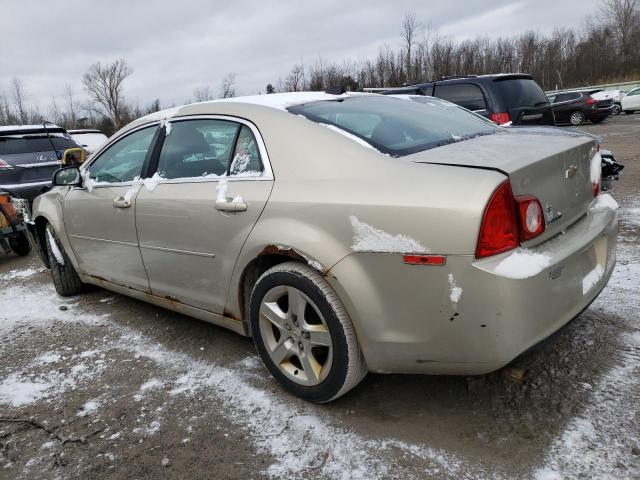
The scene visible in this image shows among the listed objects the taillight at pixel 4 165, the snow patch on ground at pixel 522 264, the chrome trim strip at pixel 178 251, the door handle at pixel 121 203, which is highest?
the taillight at pixel 4 165

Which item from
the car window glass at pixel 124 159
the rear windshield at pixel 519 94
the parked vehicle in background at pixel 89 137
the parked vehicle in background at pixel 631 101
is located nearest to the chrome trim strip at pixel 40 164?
the car window glass at pixel 124 159

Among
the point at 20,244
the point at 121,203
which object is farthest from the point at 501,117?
the point at 20,244

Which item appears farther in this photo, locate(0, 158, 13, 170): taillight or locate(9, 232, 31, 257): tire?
locate(0, 158, 13, 170): taillight

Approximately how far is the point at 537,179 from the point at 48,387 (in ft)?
9.50

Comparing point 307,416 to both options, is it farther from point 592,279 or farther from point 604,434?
point 592,279

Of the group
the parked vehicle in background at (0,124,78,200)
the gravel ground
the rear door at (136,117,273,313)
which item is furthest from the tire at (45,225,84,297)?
the parked vehicle in background at (0,124,78,200)

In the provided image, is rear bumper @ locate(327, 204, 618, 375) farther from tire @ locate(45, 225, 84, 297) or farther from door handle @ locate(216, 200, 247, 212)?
tire @ locate(45, 225, 84, 297)

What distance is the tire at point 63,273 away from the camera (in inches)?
174

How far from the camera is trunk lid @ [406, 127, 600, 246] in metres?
2.04

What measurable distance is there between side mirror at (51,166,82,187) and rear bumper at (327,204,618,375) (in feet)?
8.75

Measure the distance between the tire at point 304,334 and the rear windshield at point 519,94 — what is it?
6063 millimetres

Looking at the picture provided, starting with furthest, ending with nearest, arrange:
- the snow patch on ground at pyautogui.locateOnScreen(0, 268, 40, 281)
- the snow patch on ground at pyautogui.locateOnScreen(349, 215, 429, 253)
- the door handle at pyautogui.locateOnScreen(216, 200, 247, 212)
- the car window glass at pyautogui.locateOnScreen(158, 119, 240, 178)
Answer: the snow patch on ground at pyautogui.locateOnScreen(0, 268, 40, 281)
the car window glass at pyautogui.locateOnScreen(158, 119, 240, 178)
the door handle at pyautogui.locateOnScreen(216, 200, 247, 212)
the snow patch on ground at pyautogui.locateOnScreen(349, 215, 429, 253)

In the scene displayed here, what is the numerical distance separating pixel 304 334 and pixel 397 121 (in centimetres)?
126

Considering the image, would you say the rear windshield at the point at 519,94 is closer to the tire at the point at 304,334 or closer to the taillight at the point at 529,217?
the taillight at the point at 529,217
